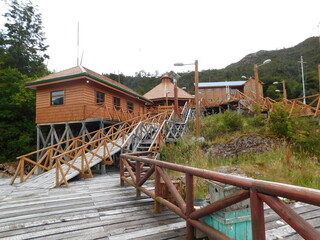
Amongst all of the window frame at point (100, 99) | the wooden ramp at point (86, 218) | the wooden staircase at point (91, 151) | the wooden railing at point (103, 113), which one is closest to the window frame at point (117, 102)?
the wooden railing at point (103, 113)

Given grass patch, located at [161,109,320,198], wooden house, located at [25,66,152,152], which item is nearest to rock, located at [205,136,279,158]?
grass patch, located at [161,109,320,198]

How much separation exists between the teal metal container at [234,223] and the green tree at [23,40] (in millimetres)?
29176

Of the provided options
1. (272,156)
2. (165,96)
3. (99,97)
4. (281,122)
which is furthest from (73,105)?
(165,96)

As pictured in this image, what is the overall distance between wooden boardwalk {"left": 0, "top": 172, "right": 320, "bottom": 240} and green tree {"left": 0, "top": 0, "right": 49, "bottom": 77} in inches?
1027

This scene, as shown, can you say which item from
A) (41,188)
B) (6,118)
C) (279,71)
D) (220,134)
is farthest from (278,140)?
(279,71)

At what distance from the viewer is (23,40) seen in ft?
99.3

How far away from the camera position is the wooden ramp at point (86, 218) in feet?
8.72

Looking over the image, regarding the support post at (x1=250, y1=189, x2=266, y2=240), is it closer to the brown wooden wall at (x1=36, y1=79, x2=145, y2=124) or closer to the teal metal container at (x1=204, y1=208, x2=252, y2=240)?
the teal metal container at (x1=204, y1=208, x2=252, y2=240)

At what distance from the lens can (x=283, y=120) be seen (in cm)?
870

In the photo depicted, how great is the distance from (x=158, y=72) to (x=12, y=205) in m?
69.4

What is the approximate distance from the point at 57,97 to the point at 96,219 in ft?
43.9

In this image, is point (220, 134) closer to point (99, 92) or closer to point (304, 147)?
point (304, 147)

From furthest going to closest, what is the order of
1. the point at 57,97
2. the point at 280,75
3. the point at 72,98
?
the point at 280,75, the point at 57,97, the point at 72,98

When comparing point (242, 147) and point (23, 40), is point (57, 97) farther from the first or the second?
point (23, 40)
